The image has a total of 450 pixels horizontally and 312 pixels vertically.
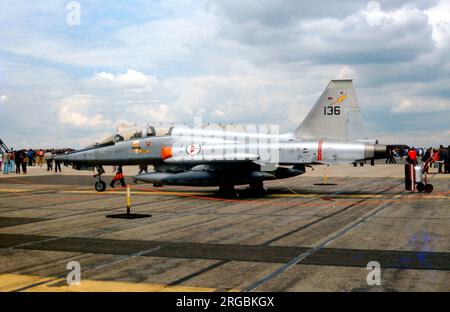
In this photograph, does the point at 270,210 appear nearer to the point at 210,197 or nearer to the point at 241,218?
the point at 241,218

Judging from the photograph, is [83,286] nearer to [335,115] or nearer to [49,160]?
[335,115]

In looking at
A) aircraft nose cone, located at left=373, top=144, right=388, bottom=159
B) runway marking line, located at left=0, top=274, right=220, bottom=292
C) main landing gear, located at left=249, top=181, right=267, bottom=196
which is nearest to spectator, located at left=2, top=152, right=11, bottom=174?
main landing gear, located at left=249, top=181, right=267, bottom=196

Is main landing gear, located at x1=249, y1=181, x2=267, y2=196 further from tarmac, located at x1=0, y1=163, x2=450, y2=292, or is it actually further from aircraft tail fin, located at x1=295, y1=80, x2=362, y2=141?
tarmac, located at x1=0, y1=163, x2=450, y2=292

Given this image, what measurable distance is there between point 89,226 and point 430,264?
30.3 feet

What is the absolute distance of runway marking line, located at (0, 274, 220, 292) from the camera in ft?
23.0

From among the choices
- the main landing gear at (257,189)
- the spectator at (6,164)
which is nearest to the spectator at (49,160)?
the spectator at (6,164)

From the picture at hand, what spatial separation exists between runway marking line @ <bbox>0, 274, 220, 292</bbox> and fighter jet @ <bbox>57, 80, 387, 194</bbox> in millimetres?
12736

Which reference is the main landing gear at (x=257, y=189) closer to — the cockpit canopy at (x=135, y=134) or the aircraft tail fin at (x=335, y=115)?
the aircraft tail fin at (x=335, y=115)

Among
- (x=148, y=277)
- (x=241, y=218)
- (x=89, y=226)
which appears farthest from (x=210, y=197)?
(x=148, y=277)

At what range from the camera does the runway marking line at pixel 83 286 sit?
7.01 metres

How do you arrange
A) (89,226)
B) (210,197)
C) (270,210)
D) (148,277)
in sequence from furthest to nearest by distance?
(210,197) → (270,210) → (89,226) → (148,277)

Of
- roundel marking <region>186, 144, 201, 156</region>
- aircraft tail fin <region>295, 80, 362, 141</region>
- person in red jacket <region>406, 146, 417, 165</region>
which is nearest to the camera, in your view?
aircraft tail fin <region>295, 80, 362, 141</region>

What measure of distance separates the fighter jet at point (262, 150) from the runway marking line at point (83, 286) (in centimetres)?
1274
